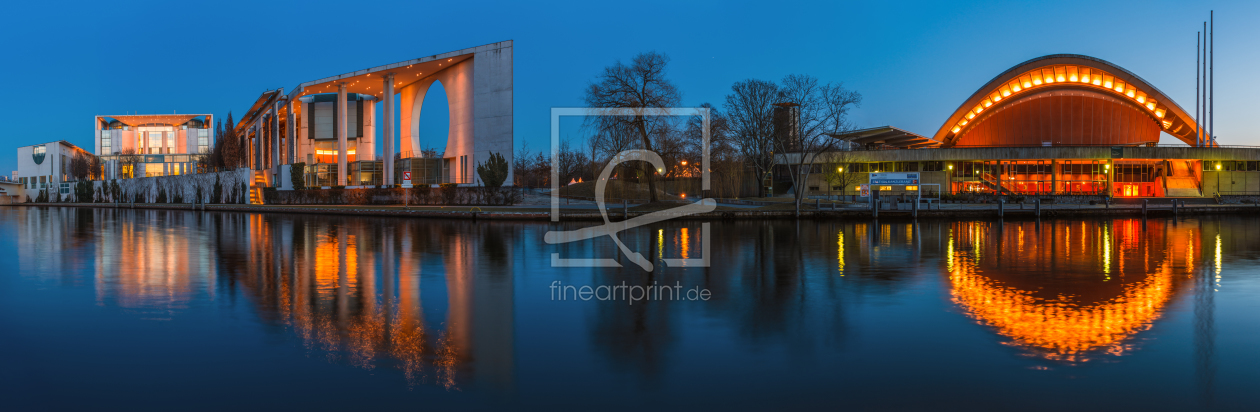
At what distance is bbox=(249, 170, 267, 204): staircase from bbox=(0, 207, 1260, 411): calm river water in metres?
58.7

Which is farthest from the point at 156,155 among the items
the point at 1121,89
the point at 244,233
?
the point at 1121,89

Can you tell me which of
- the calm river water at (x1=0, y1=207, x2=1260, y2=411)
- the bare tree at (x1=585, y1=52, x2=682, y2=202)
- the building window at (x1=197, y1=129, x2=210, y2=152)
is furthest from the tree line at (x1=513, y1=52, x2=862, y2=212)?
the building window at (x1=197, y1=129, x2=210, y2=152)

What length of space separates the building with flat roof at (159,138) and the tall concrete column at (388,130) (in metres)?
89.2

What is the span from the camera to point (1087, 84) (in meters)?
78.1

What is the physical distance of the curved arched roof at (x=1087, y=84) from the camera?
75688mm

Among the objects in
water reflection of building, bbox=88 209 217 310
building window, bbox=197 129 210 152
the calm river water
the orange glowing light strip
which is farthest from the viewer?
building window, bbox=197 129 210 152

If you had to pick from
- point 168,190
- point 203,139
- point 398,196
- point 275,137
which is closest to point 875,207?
point 398,196

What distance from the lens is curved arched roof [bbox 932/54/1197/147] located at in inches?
2980

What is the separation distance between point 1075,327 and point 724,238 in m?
15.6

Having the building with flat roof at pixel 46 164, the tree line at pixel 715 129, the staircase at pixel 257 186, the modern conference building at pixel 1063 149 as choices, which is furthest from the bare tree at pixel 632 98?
the building with flat roof at pixel 46 164

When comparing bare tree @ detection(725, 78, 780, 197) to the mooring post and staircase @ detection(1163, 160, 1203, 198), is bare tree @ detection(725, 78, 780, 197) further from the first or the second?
staircase @ detection(1163, 160, 1203, 198)

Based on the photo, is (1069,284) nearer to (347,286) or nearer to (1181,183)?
(347,286)

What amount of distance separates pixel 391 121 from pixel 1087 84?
69.7 meters

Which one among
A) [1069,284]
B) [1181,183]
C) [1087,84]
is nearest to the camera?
[1069,284]
